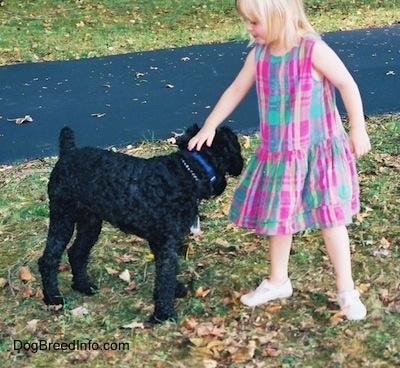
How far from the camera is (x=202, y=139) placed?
342cm

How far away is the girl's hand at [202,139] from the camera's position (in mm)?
3418

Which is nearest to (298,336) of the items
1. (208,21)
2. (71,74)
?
(71,74)

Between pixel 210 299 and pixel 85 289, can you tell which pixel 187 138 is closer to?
pixel 210 299

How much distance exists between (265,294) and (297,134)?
0.99 meters

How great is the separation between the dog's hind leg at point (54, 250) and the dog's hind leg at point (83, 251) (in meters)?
0.15

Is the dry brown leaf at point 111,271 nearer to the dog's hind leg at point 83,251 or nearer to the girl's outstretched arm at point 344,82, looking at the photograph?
the dog's hind leg at point 83,251

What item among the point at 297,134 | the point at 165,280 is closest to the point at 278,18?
the point at 297,134

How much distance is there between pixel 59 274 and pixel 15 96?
4905mm

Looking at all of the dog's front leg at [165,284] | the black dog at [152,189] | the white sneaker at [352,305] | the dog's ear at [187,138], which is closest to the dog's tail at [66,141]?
the black dog at [152,189]

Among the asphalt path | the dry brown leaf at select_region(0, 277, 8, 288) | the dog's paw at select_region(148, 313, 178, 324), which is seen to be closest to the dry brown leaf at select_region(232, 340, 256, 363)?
the dog's paw at select_region(148, 313, 178, 324)

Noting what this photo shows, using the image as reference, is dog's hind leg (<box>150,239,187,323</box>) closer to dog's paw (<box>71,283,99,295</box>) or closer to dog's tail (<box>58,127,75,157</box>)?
dog's paw (<box>71,283,99,295</box>)

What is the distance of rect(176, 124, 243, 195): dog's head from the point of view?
346 centimetres

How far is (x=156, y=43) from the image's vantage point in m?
12.0

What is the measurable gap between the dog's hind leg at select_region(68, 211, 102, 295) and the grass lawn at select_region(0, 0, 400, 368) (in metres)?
0.08
